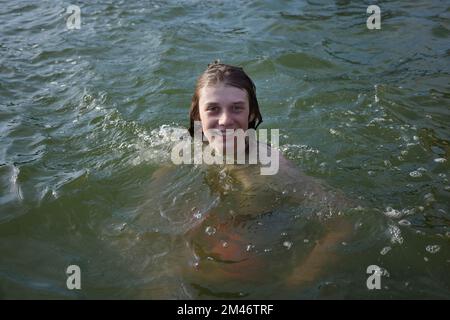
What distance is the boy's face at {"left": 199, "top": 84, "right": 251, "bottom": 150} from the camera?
3.86 metres

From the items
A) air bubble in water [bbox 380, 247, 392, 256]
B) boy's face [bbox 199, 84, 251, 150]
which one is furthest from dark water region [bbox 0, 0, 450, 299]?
boy's face [bbox 199, 84, 251, 150]

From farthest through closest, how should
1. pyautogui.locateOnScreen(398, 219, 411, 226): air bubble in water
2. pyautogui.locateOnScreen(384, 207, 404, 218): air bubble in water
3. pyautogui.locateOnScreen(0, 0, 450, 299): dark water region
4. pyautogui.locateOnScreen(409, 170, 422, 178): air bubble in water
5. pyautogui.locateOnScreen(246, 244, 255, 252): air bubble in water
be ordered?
pyautogui.locateOnScreen(409, 170, 422, 178): air bubble in water < pyautogui.locateOnScreen(384, 207, 404, 218): air bubble in water < pyautogui.locateOnScreen(398, 219, 411, 226): air bubble in water < pyautogui.locateOnScreen(246, 244, 255, 252): air bubble in water < pyautogui.locateOnScreen(0, 0, 450, 299): dark water region

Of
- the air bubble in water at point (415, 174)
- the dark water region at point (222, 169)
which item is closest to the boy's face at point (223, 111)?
the dark water region at point (222, 169)

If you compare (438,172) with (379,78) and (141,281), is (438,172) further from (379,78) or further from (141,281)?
(141,281)

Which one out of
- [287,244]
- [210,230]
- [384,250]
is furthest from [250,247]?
[384,250]

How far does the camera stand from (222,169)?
4.39m

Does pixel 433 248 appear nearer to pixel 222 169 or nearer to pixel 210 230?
pixel 210 230

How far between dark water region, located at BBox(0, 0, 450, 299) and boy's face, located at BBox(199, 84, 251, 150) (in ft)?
1.75

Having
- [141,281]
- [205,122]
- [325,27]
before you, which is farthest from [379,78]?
[141,281]

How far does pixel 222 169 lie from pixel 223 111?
2.27 feet

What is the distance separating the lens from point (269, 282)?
330cm

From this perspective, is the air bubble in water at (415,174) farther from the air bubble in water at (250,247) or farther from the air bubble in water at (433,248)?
the air bubble in water at (250,247)

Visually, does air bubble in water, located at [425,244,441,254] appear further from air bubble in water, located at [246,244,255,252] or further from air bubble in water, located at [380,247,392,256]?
air bubble in water, located at [246,244,255,252]

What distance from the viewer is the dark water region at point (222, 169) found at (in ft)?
11.2
